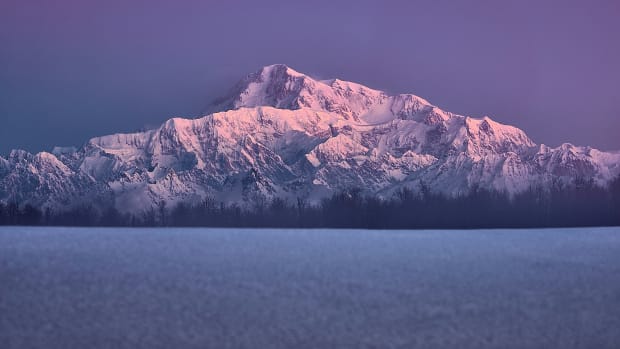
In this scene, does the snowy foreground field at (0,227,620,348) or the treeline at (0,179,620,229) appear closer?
the snowy foreground field at (0,227,620,348)

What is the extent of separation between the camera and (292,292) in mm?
15602

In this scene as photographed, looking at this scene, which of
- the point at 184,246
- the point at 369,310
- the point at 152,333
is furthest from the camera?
the point at 184,246

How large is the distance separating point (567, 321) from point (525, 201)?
171 metres

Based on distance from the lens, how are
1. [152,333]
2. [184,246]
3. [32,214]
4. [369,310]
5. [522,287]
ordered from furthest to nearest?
1. [32,214]
2. [184,246]
3. [522,287]
4. [369,310]
5. [152,333]

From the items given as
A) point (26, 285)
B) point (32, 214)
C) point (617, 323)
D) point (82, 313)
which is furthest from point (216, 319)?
point (32, 214)

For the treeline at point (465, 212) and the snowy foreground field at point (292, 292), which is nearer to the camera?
the snowy foreground field at point (292, 292)

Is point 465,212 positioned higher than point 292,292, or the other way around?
point 465,212

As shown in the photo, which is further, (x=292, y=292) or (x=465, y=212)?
(x=465, y=212)

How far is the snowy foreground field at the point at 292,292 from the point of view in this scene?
14047mm

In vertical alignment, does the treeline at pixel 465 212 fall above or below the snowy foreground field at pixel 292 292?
above

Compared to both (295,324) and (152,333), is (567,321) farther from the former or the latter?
(152,333)

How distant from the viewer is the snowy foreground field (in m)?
14.0

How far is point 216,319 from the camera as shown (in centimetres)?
1440

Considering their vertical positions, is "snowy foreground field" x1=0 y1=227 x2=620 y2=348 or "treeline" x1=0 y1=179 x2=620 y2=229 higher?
"treeline" x1=0 y1=179 x2=620 y2=229
